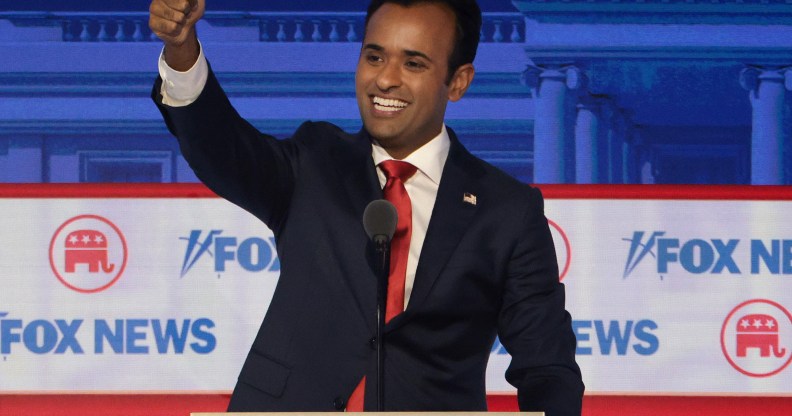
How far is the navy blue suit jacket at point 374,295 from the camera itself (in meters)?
2.18

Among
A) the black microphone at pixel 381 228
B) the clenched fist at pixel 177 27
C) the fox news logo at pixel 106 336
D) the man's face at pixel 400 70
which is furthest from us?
the fox news logo at pixel 106 336

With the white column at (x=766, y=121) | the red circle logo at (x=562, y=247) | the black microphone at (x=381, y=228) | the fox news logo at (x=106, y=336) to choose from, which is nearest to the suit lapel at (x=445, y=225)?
the black microphone at (x=381, y=228)

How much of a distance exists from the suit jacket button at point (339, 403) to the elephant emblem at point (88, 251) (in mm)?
1869

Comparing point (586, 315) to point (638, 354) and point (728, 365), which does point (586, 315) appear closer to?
point (638, 354)

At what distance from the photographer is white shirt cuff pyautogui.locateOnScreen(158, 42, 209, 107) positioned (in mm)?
1972

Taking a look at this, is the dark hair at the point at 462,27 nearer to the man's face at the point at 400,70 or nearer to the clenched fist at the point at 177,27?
the man's face at the point at 400,70

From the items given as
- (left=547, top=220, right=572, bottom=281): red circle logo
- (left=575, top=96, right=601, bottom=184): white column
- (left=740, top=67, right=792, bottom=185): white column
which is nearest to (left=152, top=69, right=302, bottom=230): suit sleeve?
(left=547, top=220, right=572, bottom=281): red circle logo

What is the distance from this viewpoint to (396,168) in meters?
2.31

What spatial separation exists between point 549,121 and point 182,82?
301 cm

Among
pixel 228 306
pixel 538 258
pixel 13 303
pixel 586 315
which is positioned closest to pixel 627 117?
pixel 586 315

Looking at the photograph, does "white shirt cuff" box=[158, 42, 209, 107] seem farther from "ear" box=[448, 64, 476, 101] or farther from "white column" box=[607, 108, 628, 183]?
"white column" box=[607, 108, 628, 183]

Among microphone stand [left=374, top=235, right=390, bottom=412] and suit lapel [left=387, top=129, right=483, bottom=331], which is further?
suit lapel [left=387, top=129, right=483, bottom=331]

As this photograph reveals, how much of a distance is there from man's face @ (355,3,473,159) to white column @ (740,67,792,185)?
280cm

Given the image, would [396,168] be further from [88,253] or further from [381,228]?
[88,253]
